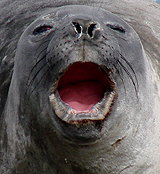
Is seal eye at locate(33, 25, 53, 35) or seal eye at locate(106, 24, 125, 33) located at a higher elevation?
seal eye at locate(33, 25, 53, 35)

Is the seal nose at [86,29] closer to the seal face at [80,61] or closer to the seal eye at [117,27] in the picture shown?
the seal face at [80,61]

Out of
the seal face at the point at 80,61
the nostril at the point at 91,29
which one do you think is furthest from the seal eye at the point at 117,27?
the nostril at the point at 91,29

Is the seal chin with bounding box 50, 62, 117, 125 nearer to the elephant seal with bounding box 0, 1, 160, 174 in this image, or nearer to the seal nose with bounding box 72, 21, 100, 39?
the elephant seal with bounding box 0, 1, 160, 174

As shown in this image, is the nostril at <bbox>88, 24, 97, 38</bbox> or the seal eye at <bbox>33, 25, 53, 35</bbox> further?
the seal eye at <bbox>33, 25, 53, 35</bbox>

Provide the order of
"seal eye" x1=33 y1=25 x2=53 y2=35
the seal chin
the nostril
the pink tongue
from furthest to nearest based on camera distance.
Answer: "seal eye" x1=33 y1=25 x2=53 y2=35 < the pink tongue < the nostril < the seal chin

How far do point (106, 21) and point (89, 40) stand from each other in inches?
25.3

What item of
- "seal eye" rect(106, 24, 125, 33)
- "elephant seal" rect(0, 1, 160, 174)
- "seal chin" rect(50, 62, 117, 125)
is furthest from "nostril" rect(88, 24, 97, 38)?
"seal eye" rect(106, 24, 125, 33)

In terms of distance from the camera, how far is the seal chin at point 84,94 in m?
2.35

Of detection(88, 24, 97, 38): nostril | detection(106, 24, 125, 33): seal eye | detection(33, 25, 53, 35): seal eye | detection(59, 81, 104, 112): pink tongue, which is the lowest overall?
detection(59, 81, 104, 112): pink tongue

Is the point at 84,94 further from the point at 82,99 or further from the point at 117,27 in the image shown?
the point at 117,27

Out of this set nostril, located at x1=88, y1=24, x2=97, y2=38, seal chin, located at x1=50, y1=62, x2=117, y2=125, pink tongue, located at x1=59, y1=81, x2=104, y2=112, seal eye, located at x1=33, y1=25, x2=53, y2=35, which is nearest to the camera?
seal chin, located at x1=50, y1=62, x2=117, y2=125

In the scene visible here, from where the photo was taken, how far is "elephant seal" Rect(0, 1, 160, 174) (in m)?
2.45

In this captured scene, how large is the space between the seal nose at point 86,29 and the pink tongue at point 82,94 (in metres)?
0.49

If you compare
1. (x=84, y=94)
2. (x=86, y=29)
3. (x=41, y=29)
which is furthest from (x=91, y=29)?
(x=41, y=29)
